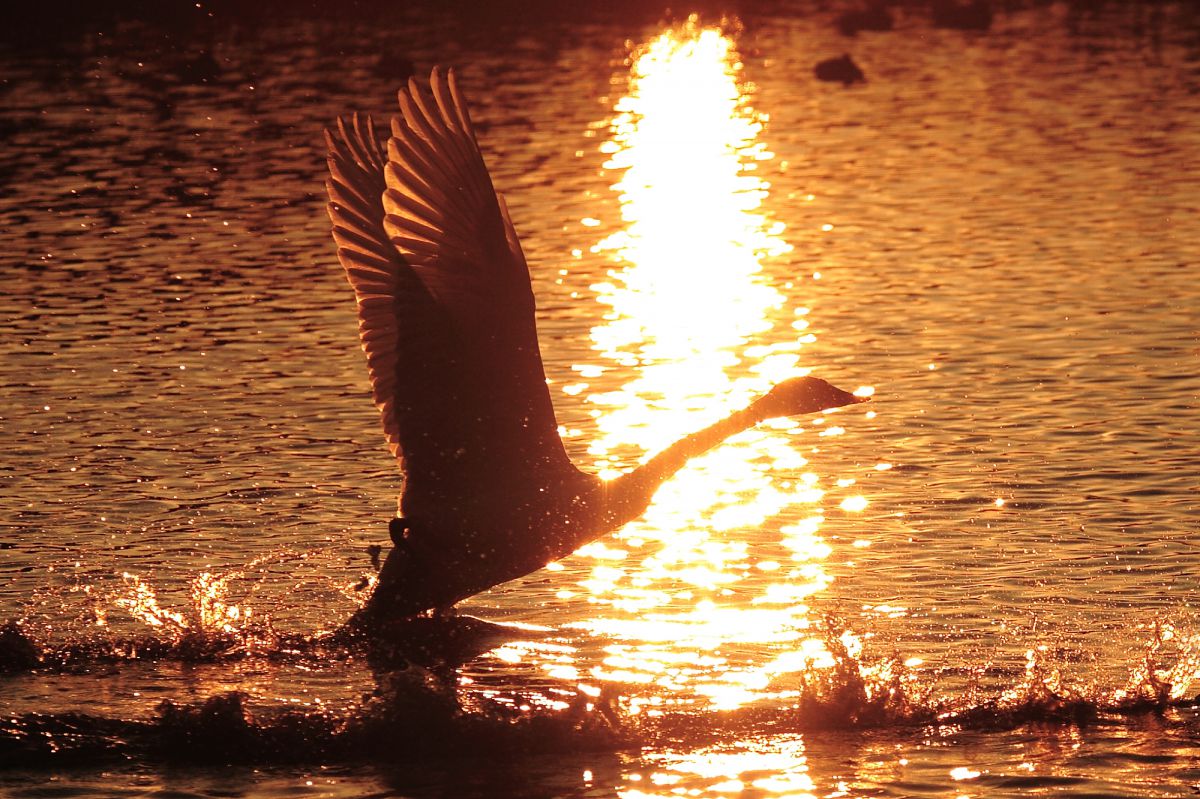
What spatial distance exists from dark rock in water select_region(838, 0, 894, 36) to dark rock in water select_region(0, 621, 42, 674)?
46788 mm

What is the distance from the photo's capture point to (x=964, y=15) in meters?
56.3

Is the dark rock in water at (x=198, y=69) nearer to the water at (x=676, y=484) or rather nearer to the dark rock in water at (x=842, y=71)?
the water at (x=676, y=484)

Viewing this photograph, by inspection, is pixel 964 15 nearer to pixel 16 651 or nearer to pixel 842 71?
pixel 842 71

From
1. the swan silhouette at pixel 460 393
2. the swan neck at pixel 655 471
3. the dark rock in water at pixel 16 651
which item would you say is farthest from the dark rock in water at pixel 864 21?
the dark rock in water at pixel 16 651

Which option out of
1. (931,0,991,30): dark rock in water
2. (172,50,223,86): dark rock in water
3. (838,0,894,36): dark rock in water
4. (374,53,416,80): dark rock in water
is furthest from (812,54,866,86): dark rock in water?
(931,0,991,30): dark rock in water

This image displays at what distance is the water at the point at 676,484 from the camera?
28.5ft

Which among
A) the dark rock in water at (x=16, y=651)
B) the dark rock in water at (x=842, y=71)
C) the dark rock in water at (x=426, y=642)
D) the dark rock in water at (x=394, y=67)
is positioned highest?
the dark rock in water at (x=394, y=67)

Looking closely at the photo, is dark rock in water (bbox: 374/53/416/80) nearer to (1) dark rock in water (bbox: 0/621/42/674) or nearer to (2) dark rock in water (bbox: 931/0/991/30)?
(2) dark rock in water (bbox: 931/0/991/30)

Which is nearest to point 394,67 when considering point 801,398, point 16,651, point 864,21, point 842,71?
point 842,71

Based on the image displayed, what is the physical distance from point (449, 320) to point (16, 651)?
8.90 feet

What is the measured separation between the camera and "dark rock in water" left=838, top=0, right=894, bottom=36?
55.2 metres

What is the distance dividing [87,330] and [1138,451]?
9.64m

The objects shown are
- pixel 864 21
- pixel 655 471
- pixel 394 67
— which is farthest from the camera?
pixel 864 21

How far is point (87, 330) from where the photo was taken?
18234 mm
